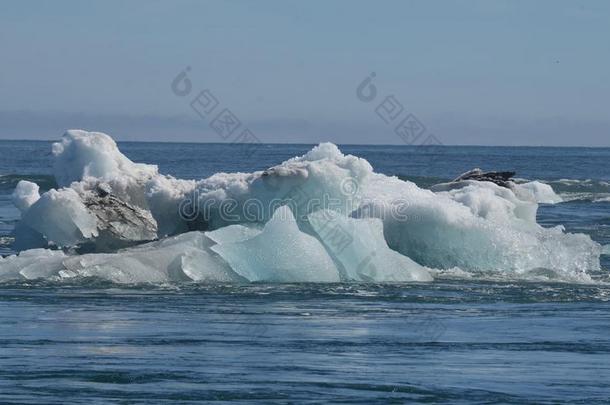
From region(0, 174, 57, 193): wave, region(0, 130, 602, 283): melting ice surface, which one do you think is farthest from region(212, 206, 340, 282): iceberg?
region(0, 174, 57, 193): wave

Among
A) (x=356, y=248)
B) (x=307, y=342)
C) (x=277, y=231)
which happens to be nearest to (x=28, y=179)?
(x=356, y=248)

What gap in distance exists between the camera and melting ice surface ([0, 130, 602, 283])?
61.3 ft

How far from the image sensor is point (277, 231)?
18.5m

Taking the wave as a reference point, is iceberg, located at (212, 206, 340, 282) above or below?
below

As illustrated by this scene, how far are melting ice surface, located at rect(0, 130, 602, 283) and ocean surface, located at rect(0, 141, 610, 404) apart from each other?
54 centimetres

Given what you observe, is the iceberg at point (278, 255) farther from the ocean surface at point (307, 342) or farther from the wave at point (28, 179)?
the wave at point (28, 179)

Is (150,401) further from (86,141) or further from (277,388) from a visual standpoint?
(86,141)

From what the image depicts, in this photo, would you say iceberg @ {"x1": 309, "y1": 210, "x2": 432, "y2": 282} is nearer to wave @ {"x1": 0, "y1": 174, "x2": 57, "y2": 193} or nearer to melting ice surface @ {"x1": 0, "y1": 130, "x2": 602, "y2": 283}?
melting ice surface @ {"x1": 0, "y1": 130, "x2": 602, "y2": 283}

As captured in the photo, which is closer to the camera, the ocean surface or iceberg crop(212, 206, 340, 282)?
the ocean surface

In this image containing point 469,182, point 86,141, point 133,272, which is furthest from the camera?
point 469,182

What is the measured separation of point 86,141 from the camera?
77.8 ft

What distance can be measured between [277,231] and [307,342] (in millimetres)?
4863

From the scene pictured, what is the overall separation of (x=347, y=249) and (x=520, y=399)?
8.02m

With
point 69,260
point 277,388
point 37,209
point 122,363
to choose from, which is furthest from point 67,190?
point 277,388
